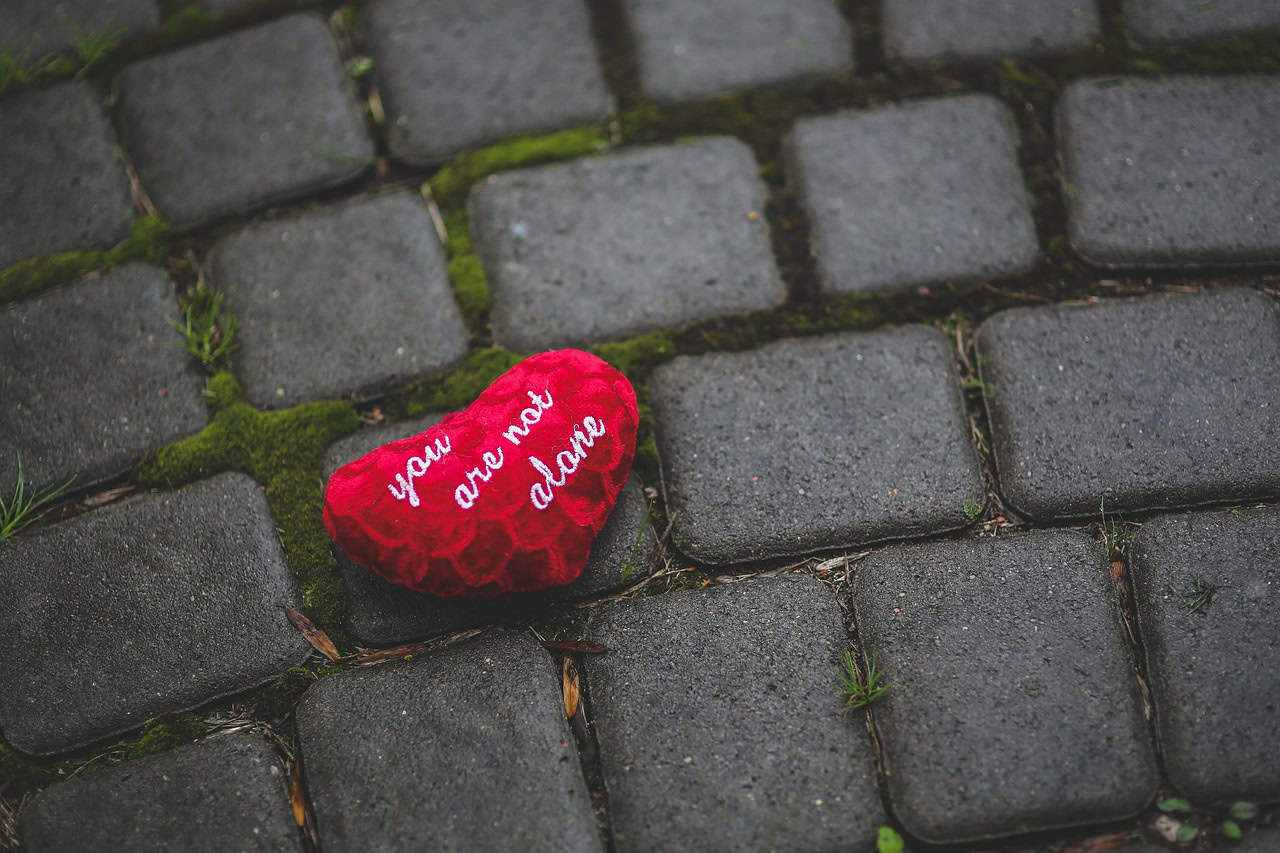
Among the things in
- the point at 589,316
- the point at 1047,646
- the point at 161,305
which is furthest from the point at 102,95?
the point at 1047,646

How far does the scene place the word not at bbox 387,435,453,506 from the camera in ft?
4.24

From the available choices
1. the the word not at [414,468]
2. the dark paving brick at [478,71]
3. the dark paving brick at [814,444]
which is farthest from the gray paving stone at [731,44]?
the the word not at [414,468]

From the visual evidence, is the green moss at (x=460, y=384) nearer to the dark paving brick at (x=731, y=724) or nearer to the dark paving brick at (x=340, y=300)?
the dark paving brick at (x=340, y=300)

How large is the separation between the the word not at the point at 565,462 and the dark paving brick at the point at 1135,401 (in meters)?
0.65

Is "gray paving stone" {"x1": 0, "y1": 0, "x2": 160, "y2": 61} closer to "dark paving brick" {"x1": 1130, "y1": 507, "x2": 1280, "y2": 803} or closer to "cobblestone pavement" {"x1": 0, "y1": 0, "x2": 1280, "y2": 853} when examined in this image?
"cobblestone pavement" {"x1": 0, "y1": 0, "x2": 1280, "y2": 853}

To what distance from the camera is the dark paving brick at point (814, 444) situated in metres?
1.43

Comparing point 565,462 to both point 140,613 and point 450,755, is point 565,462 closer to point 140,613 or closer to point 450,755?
point 450,755

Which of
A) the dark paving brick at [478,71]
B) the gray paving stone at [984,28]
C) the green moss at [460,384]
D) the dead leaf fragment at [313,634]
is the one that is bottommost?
the dead leaf fragment at [313,634]

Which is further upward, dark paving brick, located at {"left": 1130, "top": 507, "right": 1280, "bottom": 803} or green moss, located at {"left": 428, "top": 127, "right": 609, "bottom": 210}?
green moss, located at {"left": 428, "top": 127, "right": 609, "bottom": 210}

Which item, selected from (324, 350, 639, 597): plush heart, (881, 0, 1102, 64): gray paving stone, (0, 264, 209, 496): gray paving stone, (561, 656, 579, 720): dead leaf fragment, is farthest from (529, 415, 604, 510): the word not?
(881, 0, 1102, 64): gray paving stone

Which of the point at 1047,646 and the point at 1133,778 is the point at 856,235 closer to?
the point at 1047,646

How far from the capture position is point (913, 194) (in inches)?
65.3

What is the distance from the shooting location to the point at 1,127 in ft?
5.84

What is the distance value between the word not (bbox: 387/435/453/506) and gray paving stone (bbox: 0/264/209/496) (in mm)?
451
